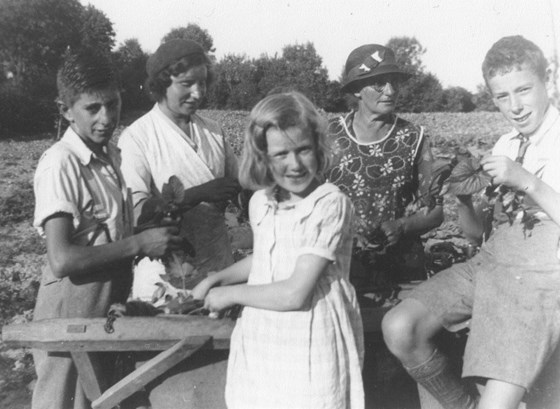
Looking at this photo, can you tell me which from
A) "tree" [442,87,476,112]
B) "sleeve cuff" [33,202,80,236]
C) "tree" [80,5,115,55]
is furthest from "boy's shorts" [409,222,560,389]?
→ "tree" [442,87,476,112]

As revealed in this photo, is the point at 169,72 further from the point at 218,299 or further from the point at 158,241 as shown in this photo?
the point at 218,299

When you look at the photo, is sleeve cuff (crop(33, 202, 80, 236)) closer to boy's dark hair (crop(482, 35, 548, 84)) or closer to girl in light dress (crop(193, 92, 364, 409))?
girl in light dress (crop(193, 92, 364, 409))

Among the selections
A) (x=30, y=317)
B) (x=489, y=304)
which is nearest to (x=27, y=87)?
(x=30, y=317)

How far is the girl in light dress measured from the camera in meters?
1.92

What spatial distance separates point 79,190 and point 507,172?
1577 mm

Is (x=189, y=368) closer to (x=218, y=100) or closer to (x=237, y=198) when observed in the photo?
(x=237, y=198)

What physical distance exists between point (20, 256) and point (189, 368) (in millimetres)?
5222

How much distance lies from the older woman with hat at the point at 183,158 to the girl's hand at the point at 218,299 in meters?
0.60

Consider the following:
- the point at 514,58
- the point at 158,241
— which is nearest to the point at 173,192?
the point at 158,241

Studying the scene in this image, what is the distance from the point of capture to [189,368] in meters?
2.19

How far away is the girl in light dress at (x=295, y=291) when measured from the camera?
75.4 inches

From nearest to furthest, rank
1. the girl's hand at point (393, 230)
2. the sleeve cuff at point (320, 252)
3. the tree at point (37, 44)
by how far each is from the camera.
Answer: the sleeve cuff at point (320, 252), the girl's hand at point (393, 230), the tree at point (37, 44)

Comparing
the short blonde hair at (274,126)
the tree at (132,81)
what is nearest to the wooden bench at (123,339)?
the short blonde hair at (274,126)

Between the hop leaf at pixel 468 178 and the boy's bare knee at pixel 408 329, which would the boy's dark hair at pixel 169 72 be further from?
the boy's bare knee at pixel 408 329
